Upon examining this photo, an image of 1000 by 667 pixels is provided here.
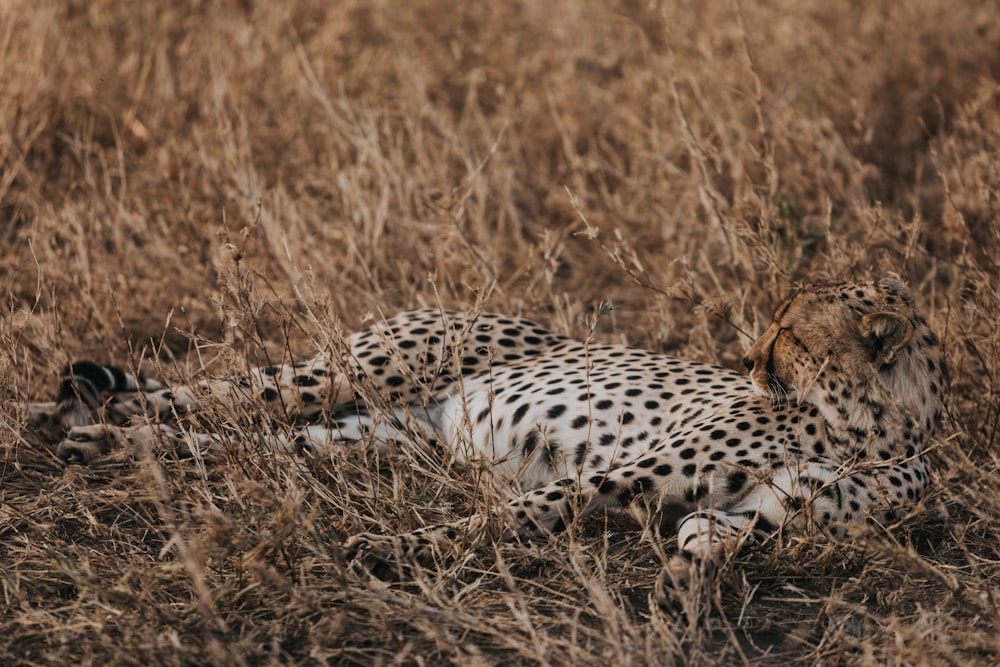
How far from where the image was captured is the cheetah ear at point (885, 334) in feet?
7.64

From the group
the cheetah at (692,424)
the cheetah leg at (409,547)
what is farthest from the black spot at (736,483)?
the cheetah leg at (409,547)

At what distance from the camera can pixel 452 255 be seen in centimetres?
346

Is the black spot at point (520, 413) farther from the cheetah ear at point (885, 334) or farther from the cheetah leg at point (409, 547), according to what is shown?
the cheetah ear at point (885, 334)

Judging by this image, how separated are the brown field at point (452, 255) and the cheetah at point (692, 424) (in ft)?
0.26

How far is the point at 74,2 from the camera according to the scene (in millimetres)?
4930

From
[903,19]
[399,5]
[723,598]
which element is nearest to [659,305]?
[723,598]

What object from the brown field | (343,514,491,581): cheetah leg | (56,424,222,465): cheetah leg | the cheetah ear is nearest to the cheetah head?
the cheetah ear

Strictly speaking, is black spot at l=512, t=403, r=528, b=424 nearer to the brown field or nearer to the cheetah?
the cheetah

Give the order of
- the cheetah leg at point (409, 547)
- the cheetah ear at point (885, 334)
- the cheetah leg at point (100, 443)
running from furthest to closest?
the cheetah leg at point (100, 443), the cheetah ear at point (885, 334), the cheetah leg at point (409, 547)

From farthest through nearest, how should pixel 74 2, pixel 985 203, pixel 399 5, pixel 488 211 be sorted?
pixel 399 5 < pixel 74 2 < pixel 488 211 < pixel 985 203

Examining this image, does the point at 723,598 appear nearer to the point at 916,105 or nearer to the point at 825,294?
the point at 825,294

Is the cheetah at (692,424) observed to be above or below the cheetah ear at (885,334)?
below

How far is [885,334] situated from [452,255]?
4.71 ft

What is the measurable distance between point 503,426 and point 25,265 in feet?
6.37
